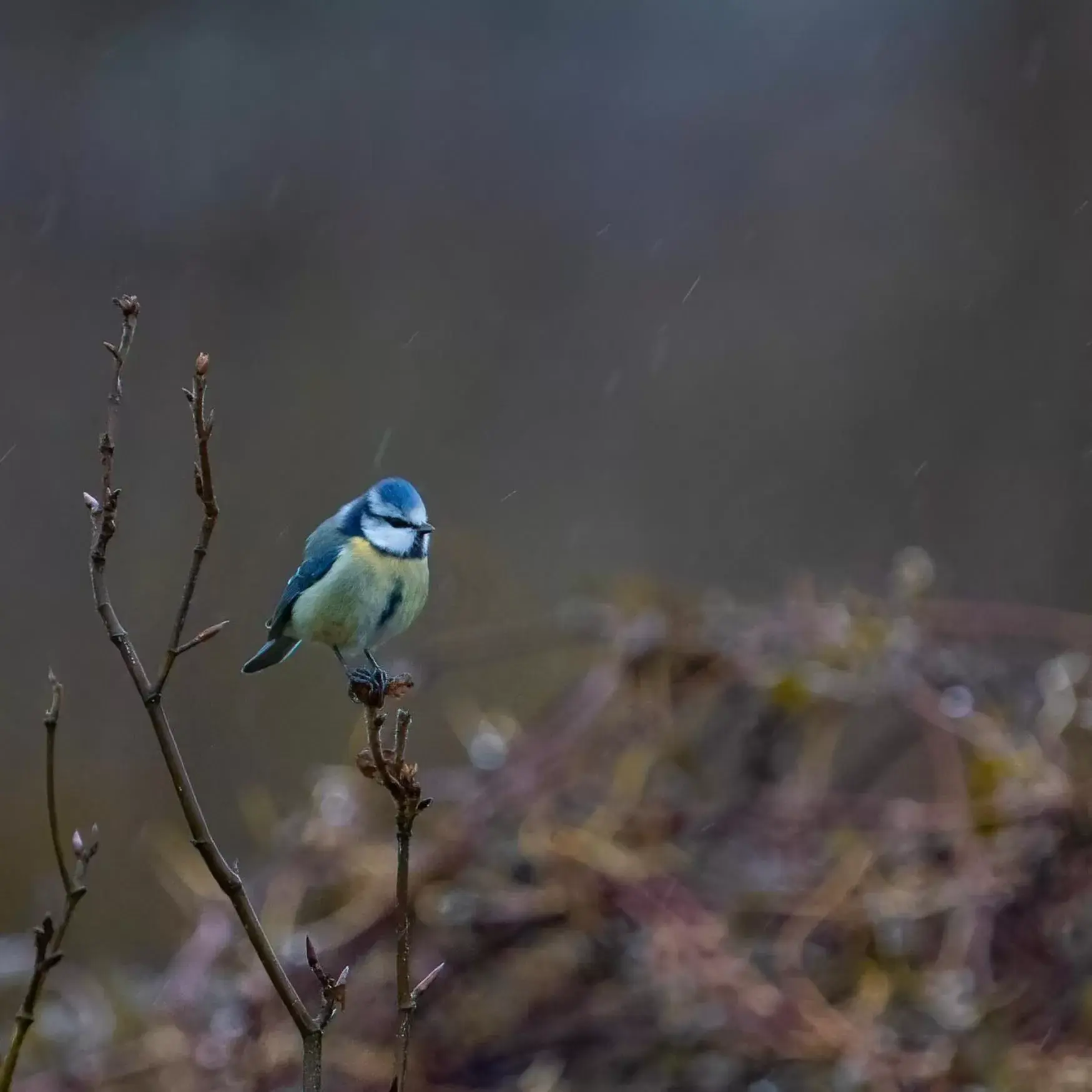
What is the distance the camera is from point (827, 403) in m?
4.08

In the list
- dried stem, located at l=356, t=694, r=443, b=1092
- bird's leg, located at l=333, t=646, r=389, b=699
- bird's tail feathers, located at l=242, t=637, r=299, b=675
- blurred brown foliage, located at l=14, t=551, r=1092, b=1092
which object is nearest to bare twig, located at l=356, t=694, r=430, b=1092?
dried stem, located at l=356, t=694, r=443, b=1092

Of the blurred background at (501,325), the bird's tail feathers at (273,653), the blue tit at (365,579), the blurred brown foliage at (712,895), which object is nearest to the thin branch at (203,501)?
the blue tit at (365,579)

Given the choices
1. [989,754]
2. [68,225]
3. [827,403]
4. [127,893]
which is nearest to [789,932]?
[989,754]

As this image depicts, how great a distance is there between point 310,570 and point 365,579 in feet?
0.20

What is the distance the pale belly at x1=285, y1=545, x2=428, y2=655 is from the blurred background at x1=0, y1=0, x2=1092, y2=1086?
69.7 inches

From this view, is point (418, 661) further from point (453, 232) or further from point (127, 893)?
point (453, 232)

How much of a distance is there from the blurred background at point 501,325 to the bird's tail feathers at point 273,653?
1.67 meters

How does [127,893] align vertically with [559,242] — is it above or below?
below

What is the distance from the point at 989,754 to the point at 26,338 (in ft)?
10.3

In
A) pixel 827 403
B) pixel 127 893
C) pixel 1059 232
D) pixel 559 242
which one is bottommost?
pixel 127 893

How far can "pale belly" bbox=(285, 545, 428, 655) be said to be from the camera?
101cm

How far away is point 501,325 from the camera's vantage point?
13.8 ft

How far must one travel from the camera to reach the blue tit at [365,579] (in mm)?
1015

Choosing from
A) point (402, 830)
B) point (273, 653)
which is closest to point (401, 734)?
point (402, 830)
